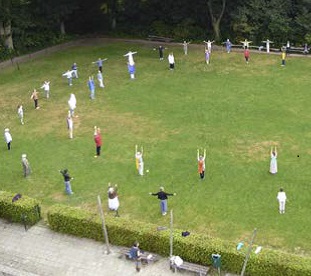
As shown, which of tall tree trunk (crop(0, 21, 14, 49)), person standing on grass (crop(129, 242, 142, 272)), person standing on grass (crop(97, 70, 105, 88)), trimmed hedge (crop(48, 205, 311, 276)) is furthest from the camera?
tall tree trunk (crop(0, 21, 14, 49))

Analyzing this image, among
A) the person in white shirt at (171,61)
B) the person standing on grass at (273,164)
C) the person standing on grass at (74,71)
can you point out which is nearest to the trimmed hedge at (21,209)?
the person standing on grass at (273,164)

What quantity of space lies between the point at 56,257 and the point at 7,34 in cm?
2801

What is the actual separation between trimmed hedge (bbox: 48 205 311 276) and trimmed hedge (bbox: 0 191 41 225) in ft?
2.85

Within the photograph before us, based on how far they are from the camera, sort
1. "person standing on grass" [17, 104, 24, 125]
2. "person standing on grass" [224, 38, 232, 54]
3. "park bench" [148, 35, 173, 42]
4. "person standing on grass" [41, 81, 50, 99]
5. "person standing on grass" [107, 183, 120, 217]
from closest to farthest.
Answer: "person standing on grass" [107, 183, 120, 217]
"person standing on grass" [17, 104, 24, 125]
"person standing on grass" [41, 81, 50, 99]
"person standing on grass" [224, 38, 232, 54]
"park bench" [148, 35, 173, 42]

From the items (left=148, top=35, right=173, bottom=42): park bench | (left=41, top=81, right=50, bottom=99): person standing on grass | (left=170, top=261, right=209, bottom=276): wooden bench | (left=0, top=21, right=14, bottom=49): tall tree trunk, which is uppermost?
(left=0, top=21, right=14, bottom=49): tall tree trunk

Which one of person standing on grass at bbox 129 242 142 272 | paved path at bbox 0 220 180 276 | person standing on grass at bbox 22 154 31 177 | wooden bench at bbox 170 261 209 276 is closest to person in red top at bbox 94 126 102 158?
person standing on grass at bbox 22 154 31 177

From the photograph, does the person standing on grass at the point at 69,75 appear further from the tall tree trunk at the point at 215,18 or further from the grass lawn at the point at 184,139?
the tall tree trunk at the point at 215,18

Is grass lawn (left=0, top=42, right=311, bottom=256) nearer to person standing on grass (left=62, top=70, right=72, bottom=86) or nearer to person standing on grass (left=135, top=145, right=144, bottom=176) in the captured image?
person standing on grass (left=135, top=145, right=144, bottom=176)

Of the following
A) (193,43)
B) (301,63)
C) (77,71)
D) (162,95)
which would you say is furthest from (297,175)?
(193,43)

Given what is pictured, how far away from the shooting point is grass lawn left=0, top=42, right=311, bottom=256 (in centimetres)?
2127

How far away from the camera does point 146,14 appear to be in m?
48.7

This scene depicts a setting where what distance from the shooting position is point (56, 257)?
19.3 meters

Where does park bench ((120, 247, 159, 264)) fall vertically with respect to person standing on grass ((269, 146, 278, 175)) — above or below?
below

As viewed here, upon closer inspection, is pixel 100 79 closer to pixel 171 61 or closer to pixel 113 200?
pixel 171 61
